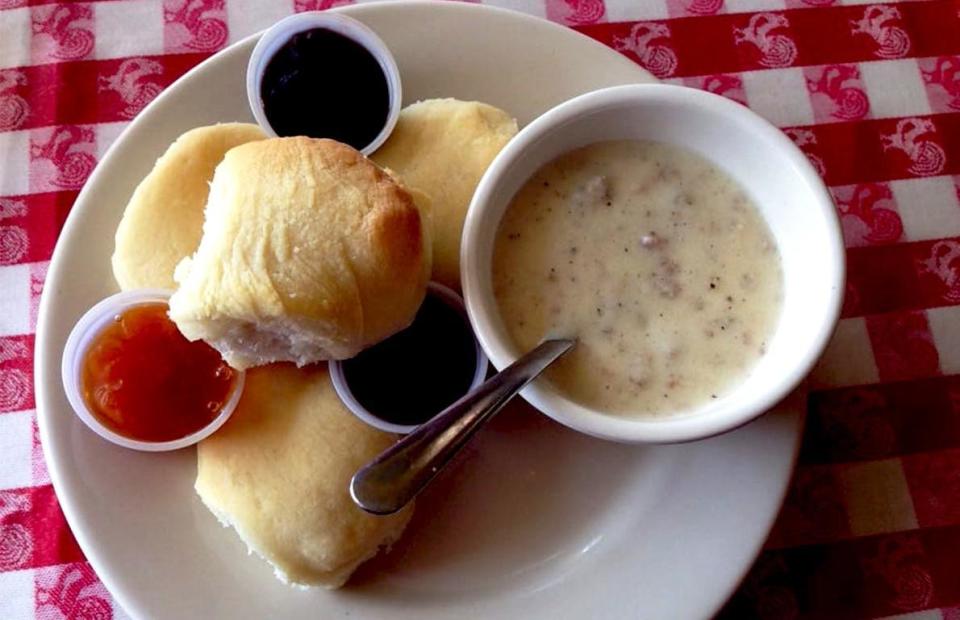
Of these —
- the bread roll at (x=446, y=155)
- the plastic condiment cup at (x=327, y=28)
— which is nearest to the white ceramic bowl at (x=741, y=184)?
the bread roll at (x=446, y=155)

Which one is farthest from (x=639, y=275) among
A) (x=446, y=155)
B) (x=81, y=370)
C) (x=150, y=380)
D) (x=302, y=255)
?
(x=81, y=370)

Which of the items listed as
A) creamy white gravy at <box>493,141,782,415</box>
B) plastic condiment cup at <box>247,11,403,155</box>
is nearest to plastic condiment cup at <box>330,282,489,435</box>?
creamy white gravy at <box>493,141,782,415</box>

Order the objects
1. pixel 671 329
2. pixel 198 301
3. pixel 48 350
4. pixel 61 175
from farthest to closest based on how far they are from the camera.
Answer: pixel 61 175
pixel 48 350
pixel 671 329
pixel 198 301

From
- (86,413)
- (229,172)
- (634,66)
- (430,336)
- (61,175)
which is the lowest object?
(86,413)

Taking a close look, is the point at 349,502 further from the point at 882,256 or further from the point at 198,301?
the point at 882,256

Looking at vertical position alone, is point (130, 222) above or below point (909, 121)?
below

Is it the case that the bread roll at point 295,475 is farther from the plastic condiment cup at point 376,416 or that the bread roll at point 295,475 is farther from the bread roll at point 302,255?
the bread roll at point 302,255

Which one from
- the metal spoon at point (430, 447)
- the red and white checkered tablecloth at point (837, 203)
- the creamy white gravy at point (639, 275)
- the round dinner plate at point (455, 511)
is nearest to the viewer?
the metal spoon at point (430, 447)

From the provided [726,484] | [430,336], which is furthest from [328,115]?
[726,484]
